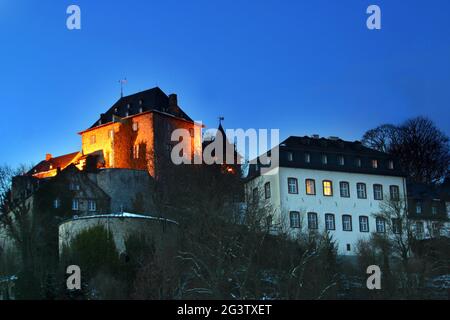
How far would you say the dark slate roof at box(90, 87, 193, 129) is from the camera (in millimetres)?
87500

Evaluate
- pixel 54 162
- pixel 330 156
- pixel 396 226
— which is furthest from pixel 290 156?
pixel 54 162

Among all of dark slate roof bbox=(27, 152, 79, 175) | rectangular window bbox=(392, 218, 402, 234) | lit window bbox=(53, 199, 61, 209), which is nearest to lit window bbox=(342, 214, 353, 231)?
rectangular window bbox=(392, 218, 402, 234)

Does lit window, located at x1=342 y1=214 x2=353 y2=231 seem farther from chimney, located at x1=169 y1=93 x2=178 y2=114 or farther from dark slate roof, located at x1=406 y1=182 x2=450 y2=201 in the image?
chimney, located at x1=169 y1=93 x2=178 y2=114

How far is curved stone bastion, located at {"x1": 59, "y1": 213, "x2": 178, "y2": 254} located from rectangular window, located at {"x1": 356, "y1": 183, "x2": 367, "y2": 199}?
62.8ft

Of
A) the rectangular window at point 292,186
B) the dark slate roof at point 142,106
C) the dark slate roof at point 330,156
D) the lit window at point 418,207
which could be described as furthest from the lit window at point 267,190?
the dark slate roof at point 142,106

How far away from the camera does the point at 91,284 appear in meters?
49.0

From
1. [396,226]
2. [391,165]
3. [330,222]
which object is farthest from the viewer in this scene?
[391,165]

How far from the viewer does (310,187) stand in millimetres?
66688

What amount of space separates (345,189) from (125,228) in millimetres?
21624

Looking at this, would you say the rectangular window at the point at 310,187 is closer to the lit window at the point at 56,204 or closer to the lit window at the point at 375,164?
the lit window at the point at 375,164

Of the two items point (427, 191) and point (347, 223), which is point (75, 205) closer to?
point (347, 223)

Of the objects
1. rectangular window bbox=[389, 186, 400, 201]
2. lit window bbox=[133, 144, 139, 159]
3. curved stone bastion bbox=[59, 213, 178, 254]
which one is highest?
lit window bbox=[133, 144, 139, 159]

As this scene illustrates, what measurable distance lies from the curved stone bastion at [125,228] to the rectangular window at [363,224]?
18.2 metres
